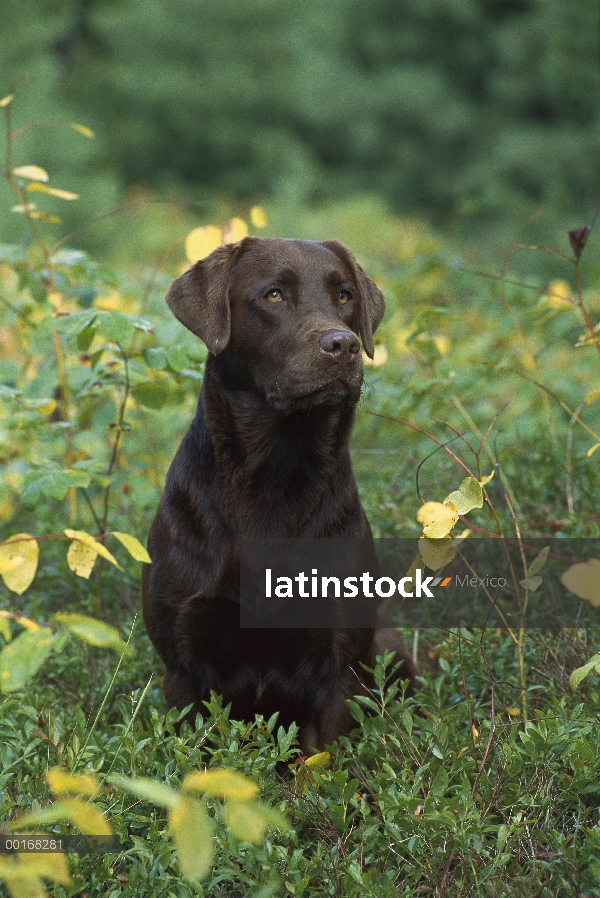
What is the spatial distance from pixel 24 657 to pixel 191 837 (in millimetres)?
365

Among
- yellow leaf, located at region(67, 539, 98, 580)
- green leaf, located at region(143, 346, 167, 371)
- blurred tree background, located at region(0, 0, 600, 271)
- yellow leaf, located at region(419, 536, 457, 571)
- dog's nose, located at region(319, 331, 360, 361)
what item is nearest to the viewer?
yellow leaf, located at region(67, 539, 98, 580)

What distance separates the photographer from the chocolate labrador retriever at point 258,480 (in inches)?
96.7

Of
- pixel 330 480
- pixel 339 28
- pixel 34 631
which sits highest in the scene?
pixel 34 631

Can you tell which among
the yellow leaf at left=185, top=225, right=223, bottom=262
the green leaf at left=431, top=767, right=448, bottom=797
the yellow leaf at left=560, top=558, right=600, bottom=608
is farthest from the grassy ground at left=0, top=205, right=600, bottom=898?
the yellow leaf at left=560, top=558, right=600, bottom=608

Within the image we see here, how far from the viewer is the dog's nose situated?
239 centimetres

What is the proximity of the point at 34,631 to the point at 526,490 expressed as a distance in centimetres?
271

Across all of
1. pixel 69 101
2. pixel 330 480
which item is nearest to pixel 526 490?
pixel 330 480

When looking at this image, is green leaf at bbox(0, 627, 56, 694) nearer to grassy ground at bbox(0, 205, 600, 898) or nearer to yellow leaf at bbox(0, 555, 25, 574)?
grassy ground at bbox(0, 205, 600, 898)

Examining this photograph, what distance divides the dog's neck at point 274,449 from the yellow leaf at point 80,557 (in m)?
0.70

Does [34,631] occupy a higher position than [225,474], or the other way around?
[34,631]

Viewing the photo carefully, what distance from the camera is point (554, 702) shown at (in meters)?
2.26

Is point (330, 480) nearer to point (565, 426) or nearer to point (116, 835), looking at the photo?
point (116, 835)

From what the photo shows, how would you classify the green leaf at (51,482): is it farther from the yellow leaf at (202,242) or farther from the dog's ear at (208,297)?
the yellow leaf at (202,242)

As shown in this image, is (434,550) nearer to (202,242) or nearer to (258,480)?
(258,480)
